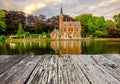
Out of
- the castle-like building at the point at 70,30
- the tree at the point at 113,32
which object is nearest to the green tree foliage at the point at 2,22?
the castle-like building at the point at 70,30

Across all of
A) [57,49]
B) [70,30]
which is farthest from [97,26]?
[57,49]

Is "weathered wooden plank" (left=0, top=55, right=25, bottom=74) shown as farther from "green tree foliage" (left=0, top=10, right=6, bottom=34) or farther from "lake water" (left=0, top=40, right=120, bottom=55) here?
"green tree foliage" (left=0, top=10, right=6, bottom=34)

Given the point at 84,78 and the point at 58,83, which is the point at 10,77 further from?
the point at 84,78

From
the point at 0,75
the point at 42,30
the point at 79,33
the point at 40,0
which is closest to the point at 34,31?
the point at 42,30

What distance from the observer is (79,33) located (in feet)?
176

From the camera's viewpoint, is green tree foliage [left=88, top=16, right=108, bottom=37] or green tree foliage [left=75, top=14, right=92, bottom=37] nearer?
green tree foliage [left=88, top=16, right=108, bottom=37]

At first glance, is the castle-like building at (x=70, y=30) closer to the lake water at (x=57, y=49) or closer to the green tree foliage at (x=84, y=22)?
the green tree foliage at (x=84, y=22)

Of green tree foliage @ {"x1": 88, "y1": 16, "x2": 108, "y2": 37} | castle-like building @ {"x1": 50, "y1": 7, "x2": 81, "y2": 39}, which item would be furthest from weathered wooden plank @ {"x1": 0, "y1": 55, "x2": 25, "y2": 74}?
castle-like building @ {"x1": 50, "y1": 7, "x2": 81, "y2": 39}

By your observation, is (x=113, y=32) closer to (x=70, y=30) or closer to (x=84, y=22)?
(x=70, y=30)

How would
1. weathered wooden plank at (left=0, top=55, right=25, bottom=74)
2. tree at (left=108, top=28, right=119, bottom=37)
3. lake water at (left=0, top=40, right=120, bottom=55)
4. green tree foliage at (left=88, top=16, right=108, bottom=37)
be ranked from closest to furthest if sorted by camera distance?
weathered wooden plank at (left=0, top=55, right=25, bottom=74) → lake water at (left=0, top=40, right=120, bottom=55) → tree at (left=108, top=28, right=119, bottom=37) → green tree foliage at (left=88, top=16, right=108, bottom=37)

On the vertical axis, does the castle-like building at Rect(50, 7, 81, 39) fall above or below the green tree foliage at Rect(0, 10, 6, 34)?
below

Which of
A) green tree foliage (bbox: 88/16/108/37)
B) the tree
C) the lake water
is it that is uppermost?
green tree foliage (bbox: 88/16/108/37)

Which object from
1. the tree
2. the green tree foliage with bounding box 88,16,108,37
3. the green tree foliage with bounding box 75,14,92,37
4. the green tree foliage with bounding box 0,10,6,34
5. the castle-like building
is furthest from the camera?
the green tree foliage with bounding box 75,14,92,37

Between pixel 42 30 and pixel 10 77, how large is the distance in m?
55.5
